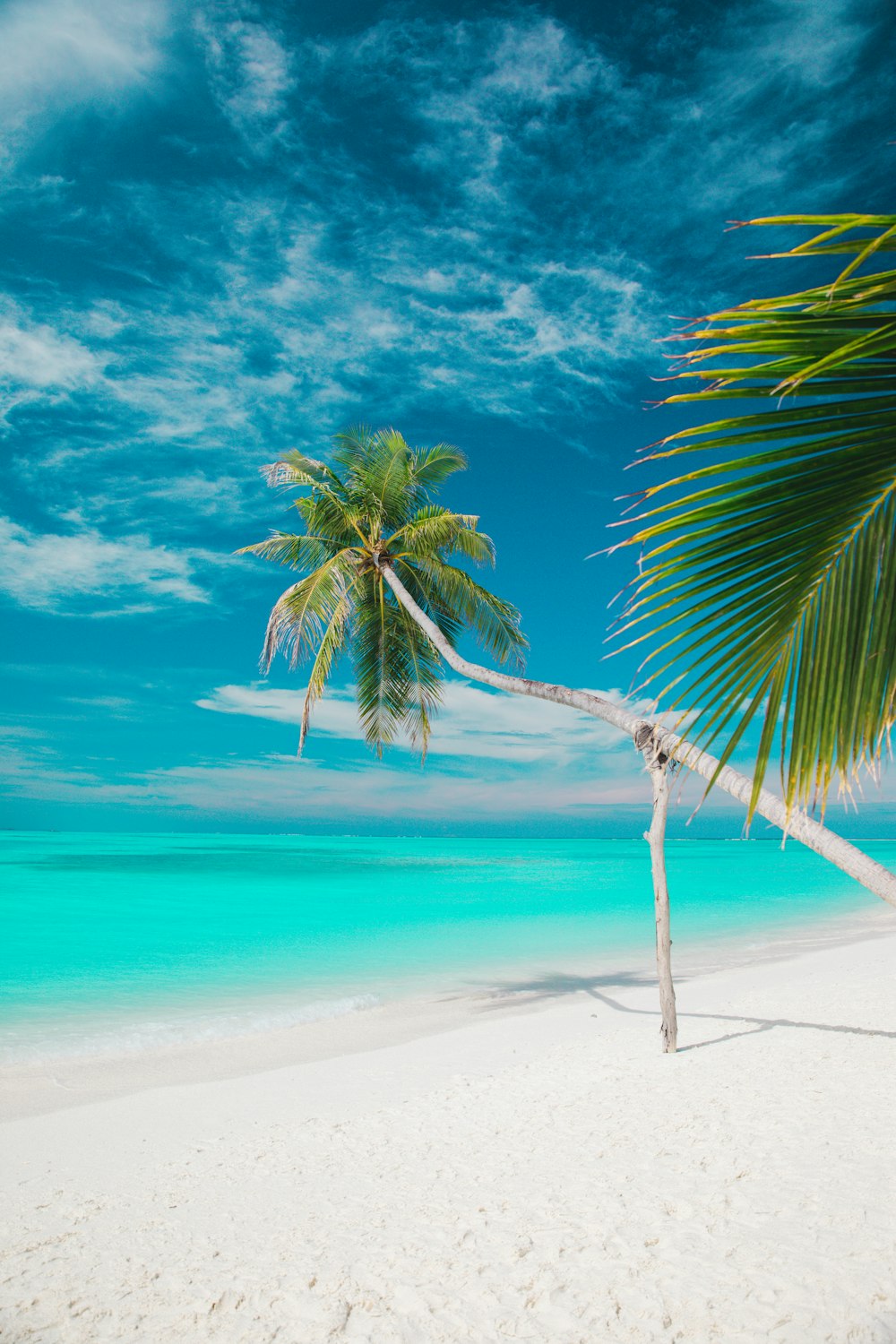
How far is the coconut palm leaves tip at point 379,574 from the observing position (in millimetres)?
9156

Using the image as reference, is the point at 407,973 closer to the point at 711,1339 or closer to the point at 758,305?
the point at 711,1339

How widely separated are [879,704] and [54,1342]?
325 centimetres

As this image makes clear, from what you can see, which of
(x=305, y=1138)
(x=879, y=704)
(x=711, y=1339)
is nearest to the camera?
(x=879, y=704)

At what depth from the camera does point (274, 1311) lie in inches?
104

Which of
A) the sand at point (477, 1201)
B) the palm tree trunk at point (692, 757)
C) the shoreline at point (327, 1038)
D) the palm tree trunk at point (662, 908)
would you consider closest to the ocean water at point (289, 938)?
the shoreline at point (327, 1038)

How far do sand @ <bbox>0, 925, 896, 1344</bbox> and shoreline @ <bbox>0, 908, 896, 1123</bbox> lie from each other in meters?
0.26

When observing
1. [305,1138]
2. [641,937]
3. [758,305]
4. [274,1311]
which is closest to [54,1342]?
[274,1311]

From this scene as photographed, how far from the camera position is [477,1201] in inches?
134

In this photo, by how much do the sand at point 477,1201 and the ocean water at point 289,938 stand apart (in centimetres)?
331

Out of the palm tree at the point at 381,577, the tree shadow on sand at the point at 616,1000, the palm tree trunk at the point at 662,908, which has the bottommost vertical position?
the tree shadow on sand at the point at 616,1000

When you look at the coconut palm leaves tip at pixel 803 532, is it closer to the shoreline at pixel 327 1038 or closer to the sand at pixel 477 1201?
the sand at pixel 477 1201

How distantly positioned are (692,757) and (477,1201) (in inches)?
86.0

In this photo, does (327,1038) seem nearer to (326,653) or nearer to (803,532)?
(326,653)

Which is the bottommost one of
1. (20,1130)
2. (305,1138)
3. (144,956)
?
(144,956)
